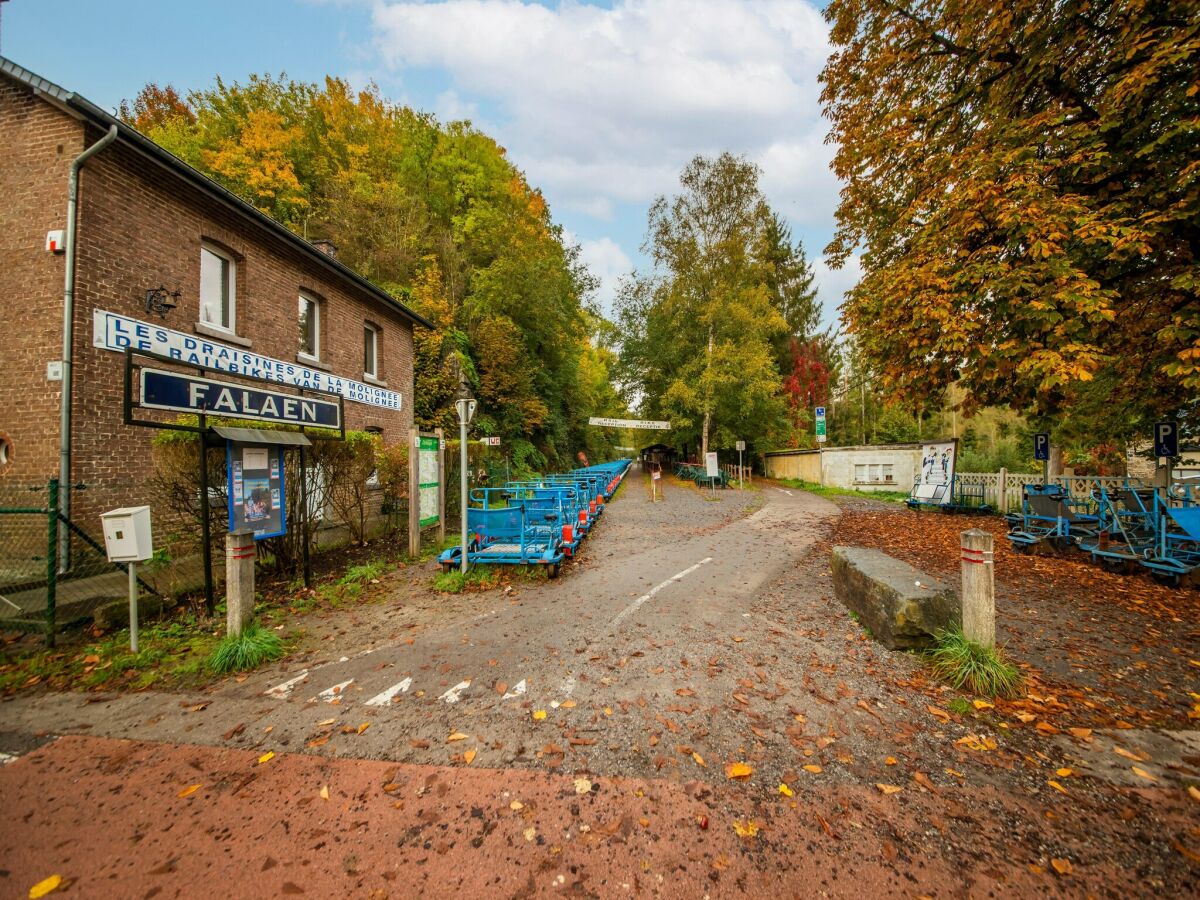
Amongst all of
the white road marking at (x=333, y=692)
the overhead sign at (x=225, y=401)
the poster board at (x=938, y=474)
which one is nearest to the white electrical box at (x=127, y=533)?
the overhead sign at (x=225, y=401)

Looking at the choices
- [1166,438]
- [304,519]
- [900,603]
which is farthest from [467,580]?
[1166,438]

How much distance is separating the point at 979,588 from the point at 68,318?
Result: 11.6 meters

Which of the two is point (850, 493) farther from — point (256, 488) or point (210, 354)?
point (210, 354)

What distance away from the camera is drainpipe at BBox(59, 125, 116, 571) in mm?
6523

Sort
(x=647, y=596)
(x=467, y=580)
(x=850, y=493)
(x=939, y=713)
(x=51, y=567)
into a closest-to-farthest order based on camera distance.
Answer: (x=939, y=713)
(x=51, y=567)
(x=647, y=596)
(x=467, y=580)
(x=850, y=493)

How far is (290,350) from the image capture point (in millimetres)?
10961

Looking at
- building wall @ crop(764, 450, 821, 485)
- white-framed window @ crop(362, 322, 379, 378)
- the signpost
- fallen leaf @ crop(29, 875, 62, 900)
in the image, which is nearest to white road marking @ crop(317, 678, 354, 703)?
fallen leaf @ crop(29, 875, 62, 900)

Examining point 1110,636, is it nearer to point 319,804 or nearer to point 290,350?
point 319,804

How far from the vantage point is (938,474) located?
1535 centimetres

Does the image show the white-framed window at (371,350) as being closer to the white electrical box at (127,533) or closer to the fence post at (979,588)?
the white electrical box at (127,533)

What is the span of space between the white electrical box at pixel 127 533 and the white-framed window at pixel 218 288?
19.6ft

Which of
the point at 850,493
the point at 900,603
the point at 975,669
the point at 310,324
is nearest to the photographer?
the point at 975,669

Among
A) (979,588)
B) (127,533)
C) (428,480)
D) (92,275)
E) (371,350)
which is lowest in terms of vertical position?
(979,588)

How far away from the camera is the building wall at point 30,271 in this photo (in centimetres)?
669
